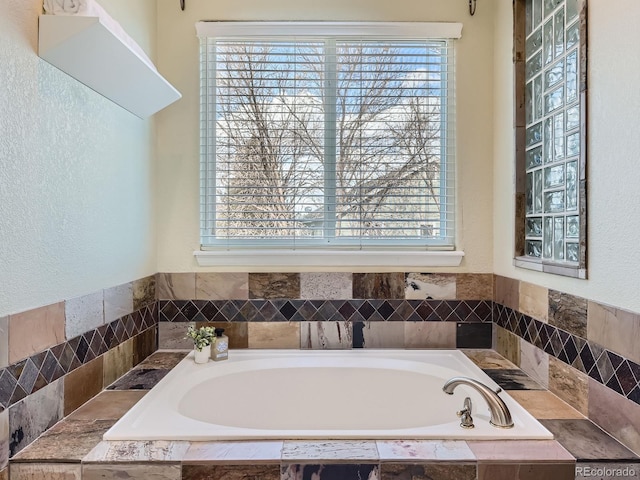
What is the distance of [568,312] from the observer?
1467mm

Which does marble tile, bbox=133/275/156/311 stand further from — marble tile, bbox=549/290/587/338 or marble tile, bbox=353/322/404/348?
marble tile, bbox=549/290/587/338

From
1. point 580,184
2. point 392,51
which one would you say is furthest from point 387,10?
point 580,184

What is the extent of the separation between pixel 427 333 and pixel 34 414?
1.66 m

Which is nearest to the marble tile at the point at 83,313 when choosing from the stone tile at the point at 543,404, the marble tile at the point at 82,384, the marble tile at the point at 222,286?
the marble tile at the point at 82,384

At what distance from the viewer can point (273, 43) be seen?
2113 mm

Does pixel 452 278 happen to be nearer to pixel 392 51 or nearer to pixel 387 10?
pixel 392 51

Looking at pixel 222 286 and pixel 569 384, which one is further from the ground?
pixel 222 286

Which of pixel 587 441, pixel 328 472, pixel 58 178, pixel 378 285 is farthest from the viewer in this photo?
pixel 378 285

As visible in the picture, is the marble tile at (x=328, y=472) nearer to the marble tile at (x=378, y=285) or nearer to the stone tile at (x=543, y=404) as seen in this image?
the stone tile at (x=543, y=404)

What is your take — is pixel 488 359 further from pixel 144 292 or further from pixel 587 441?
pixel 144 292

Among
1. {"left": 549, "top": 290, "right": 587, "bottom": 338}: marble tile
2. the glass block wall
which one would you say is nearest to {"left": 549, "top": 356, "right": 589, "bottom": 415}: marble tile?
{"left": 549, "top": 290, "right": 587, "bottom": 338}: marble tile

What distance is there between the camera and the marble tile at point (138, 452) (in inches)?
43.7

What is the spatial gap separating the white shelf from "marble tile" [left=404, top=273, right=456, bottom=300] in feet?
4.71

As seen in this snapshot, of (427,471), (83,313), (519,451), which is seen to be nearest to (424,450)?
(427,471)
